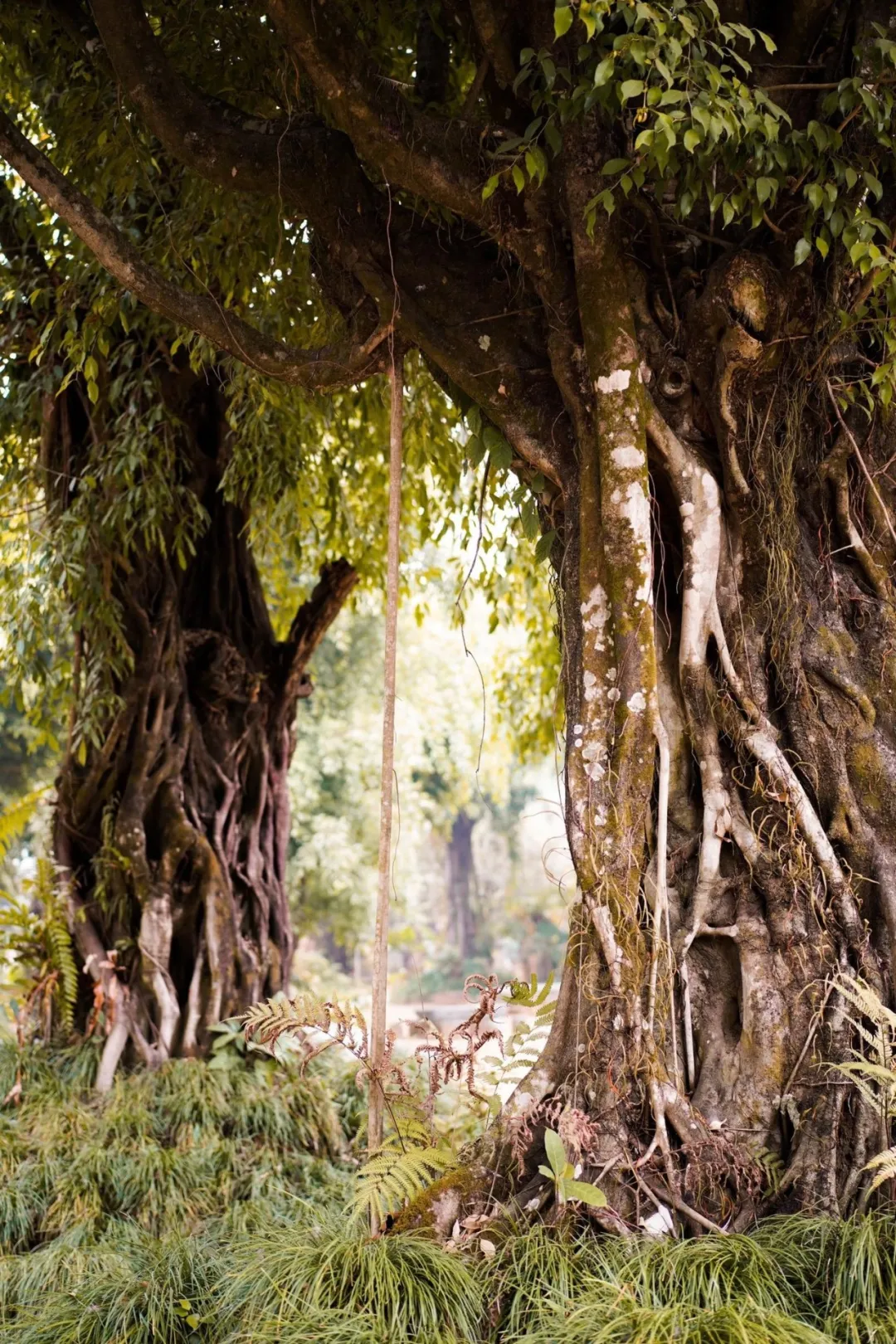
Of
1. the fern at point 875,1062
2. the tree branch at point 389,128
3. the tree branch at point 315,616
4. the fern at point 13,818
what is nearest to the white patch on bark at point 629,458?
the tree branch at point 389,128

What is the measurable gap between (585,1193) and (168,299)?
10.3 ft

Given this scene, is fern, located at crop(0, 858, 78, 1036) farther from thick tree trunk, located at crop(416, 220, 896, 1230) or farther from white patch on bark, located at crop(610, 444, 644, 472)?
white patch on bark, located at crop(610, 444, 644, 472)

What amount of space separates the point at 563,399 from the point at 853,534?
1037 mm

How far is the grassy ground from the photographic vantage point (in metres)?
2.49

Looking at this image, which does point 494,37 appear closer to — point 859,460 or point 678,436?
point 678,436

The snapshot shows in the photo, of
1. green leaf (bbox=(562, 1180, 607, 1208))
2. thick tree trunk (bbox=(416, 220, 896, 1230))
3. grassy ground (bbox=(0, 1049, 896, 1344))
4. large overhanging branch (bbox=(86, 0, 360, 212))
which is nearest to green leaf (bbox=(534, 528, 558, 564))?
thick tree trunk (bbox=(416, 220, 896, 1230))

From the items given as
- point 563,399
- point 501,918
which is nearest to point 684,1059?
point 563,399

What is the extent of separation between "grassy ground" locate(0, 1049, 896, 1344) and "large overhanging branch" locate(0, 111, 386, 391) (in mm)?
2773

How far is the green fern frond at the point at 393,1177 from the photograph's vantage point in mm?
2861

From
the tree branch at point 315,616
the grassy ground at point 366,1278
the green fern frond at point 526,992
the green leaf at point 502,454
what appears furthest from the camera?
the tree branch at point 315,616

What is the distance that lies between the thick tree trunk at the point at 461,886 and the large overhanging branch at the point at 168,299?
2343cm

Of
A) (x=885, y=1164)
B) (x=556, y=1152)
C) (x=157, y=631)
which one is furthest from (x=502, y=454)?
(x=157, y=631)

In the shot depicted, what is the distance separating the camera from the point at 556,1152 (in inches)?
112

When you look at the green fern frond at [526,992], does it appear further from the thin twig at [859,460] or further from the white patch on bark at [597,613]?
the thin twig at [859,460]
